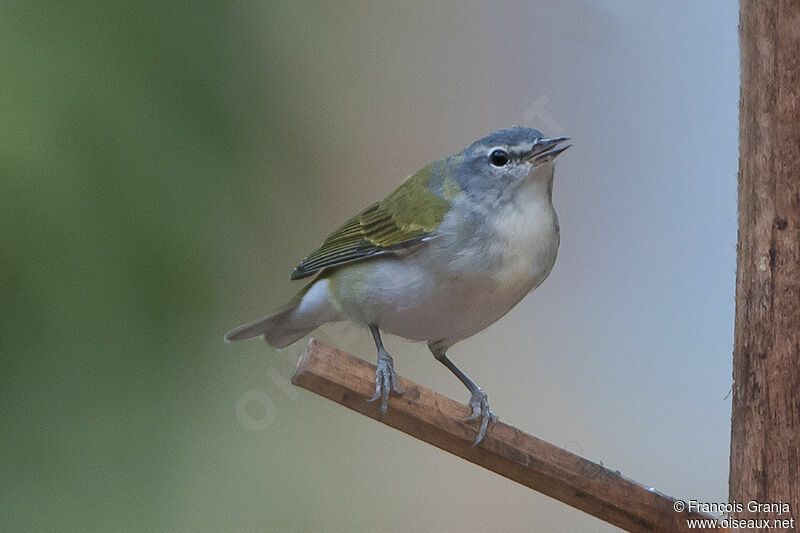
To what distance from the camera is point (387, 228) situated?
1.82 m

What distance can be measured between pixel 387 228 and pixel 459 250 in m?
0.25

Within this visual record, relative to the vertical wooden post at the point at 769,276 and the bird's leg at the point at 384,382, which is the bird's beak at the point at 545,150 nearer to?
the vertical wooden post at the point at 769,276

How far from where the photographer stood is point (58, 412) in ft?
6.75

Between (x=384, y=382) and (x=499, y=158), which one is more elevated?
(x=499, y=158)

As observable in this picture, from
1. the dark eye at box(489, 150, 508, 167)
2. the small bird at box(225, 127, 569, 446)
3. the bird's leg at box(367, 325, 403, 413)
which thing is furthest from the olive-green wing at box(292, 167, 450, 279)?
the bird's leg at box(367, 325, 403, 413)

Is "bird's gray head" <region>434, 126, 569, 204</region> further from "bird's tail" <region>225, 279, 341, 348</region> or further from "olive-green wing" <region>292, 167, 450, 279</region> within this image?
"bird's tail" <region>225, 279, 341, 348</region>

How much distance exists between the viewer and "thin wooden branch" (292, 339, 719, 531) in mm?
1391

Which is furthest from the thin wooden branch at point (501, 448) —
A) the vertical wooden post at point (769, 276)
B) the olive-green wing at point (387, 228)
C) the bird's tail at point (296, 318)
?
the bird's tail at point (296, 318)

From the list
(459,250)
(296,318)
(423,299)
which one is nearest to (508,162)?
(459,250)

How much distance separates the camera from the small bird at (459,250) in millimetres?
1621

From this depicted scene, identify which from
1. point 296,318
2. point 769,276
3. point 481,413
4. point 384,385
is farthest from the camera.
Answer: point 296,318

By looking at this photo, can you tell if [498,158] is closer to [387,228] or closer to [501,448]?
[387,228]

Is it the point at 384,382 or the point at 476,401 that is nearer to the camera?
the point at 384,382

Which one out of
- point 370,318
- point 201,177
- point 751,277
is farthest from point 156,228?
point 751,277
